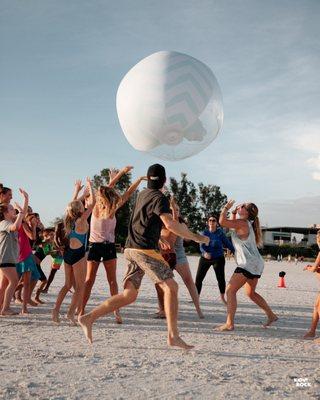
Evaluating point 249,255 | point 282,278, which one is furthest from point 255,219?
point 282,278

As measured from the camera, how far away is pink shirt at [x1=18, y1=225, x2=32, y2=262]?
743 centimetres

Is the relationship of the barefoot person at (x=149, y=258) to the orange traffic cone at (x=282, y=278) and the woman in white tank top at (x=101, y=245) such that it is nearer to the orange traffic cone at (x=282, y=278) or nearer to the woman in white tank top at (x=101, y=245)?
the woman in white tank top at (x=101, y=245)

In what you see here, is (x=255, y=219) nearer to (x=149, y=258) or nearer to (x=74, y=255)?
(x=149, y=258)

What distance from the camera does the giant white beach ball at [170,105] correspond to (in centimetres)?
551

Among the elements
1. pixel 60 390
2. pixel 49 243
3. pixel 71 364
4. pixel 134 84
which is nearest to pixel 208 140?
pixel 134 84

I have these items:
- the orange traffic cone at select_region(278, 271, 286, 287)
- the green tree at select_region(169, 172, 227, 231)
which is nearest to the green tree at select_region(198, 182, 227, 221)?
the green tree at select_region(169, 172, 227, 231)

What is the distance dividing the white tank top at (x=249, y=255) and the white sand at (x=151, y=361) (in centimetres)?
88

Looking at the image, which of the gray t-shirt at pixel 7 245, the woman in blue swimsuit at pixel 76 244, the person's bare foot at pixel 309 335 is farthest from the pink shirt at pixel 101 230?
the person's bare foot at pixel 309 335

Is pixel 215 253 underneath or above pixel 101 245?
underneath

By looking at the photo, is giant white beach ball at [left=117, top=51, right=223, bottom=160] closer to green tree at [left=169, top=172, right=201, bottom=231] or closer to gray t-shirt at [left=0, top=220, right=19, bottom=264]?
gray t-shirt at [left=0, top=220, right=19, bottom=264]

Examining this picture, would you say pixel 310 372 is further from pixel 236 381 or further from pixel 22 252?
pixel 22 252

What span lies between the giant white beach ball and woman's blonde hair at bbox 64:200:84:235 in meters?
1.13

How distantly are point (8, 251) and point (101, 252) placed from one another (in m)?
1.31

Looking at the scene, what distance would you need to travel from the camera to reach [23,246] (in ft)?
24.6
